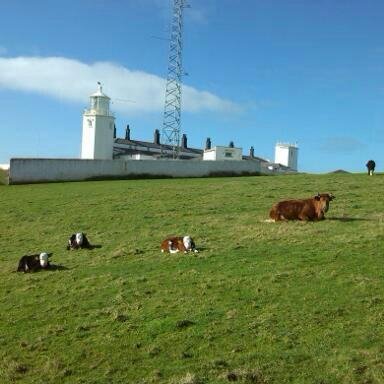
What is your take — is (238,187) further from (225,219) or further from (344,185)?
(225,219)

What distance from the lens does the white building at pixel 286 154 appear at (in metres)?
107

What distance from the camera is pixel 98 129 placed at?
2992 inches

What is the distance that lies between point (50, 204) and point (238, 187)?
442 inches

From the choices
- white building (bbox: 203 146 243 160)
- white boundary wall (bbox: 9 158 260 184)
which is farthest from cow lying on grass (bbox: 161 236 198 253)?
white building (bbox: 203 146 243 160)

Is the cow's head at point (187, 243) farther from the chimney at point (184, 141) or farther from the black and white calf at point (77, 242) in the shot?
the chimney at point (184, 141)

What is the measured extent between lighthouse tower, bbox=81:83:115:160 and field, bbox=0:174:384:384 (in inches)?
2130

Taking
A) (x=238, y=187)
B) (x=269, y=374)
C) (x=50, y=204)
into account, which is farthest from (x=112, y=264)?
(x=238, y=187)

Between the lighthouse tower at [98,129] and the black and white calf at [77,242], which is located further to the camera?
the lighthouse tower at [98,129]

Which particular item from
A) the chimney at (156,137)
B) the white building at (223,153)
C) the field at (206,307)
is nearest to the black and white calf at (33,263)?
the field at (206,307)

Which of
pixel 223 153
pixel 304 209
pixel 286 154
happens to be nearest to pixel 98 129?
pixel 223 153

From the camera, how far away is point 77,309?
12742mm

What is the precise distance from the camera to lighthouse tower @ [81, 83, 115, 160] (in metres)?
75.9

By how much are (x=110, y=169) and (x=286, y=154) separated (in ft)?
188

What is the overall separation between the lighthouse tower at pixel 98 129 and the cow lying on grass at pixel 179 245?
58.9 meters
